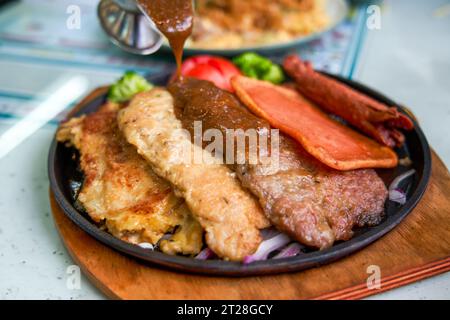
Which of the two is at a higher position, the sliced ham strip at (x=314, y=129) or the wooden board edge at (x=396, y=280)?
the sliced ham strip at (x=314, y=129)

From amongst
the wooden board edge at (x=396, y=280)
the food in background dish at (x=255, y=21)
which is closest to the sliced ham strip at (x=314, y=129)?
the wooden board edge at (x=396, y=280)

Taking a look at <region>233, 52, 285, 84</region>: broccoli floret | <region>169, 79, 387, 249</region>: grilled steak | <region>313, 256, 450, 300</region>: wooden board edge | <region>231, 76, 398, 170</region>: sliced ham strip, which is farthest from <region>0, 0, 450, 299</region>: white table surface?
<region>233, 52, 285, 84</region>: broccoli floret

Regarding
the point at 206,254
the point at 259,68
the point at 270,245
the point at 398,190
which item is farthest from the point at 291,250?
the point at 259,68

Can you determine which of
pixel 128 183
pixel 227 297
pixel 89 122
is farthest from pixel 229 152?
pixel 89 122

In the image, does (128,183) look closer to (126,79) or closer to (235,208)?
(235,208)

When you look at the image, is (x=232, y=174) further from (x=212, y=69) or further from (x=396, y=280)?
→ (x=212, y=69)

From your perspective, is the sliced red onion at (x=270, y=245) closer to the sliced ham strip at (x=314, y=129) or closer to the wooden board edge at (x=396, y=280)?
the wooden board edge at (x=396, y=280)
